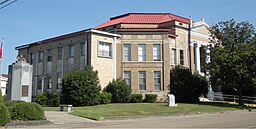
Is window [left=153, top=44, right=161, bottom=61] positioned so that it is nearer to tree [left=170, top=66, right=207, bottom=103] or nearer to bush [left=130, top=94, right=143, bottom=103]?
tree [left=170, top=66, right=207, bottom=103]

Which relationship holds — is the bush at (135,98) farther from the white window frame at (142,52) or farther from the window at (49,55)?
the window at (49,55)

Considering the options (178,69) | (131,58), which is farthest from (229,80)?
(131,58)

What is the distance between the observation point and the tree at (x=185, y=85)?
38.1m

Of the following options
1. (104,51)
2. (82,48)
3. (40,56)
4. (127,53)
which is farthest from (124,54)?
(40,56)

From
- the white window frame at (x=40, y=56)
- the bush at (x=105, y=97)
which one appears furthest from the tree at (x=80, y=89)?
the white window frame at (x=40, y=56)

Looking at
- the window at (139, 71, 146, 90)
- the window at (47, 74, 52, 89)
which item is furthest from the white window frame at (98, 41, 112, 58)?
the window at (47, 74, 52, 89)

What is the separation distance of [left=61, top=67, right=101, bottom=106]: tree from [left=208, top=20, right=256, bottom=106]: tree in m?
13.2

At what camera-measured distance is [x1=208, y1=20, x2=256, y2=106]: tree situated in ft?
108

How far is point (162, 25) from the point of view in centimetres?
4403

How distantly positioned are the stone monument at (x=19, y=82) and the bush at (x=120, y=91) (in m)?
15.7

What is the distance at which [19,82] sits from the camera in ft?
67.1

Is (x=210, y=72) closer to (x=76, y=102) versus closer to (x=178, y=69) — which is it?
(x=178, y=69)

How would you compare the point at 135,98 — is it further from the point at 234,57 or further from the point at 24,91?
the point at 24,91

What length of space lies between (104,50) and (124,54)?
8.91 feet
